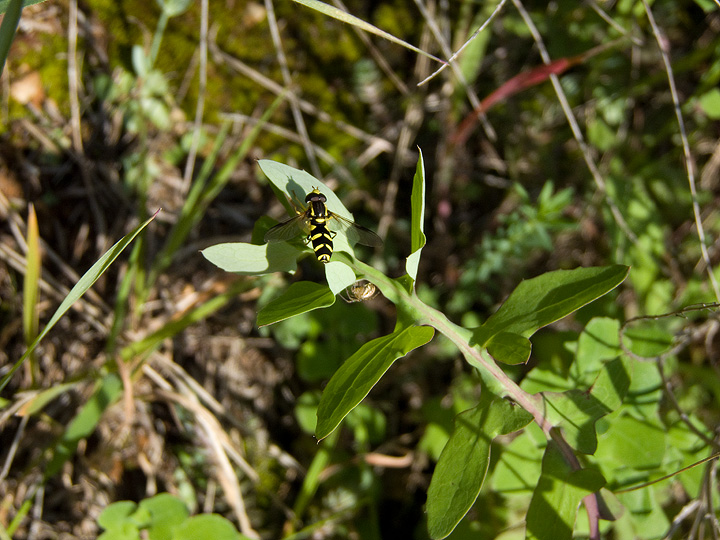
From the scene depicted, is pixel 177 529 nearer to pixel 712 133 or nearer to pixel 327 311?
pixel 327 311

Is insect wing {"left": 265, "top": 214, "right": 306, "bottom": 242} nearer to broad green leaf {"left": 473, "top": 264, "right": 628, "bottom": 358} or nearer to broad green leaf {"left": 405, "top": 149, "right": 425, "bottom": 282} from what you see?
broad green leaf {"left": 405, "top": 149, "right": 425, "bottom": 282}

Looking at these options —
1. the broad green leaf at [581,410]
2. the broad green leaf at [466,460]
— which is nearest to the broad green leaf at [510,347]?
the broad green leaf at [466,460]

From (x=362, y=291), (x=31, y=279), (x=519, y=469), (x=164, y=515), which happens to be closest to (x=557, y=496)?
(x=519, y=469)

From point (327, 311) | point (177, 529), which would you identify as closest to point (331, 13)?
point (327, 311)

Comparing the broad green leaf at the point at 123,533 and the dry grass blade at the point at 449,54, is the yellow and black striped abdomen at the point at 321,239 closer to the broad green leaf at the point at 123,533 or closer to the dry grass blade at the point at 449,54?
the dry grass blade at the point at 449,54

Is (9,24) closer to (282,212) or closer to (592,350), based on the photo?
(282,212)

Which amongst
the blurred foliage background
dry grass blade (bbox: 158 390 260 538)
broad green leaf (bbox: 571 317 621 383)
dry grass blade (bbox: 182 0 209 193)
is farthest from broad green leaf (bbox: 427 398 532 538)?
dry grass blade (bbox: 182 0 209 193)
